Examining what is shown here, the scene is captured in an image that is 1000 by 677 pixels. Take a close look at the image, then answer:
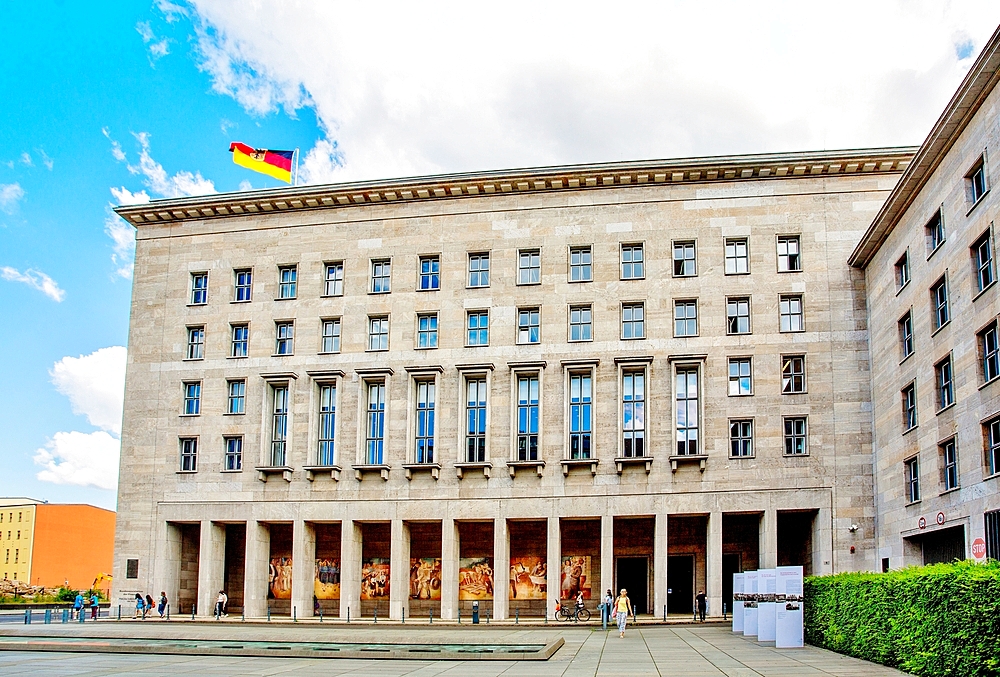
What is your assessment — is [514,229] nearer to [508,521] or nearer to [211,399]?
[508,521]

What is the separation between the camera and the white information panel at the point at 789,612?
30.3m

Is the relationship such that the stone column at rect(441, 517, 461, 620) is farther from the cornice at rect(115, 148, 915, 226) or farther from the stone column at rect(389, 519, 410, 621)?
the cornice at rect(115, 148, 915, 226)

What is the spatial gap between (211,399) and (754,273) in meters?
28.5

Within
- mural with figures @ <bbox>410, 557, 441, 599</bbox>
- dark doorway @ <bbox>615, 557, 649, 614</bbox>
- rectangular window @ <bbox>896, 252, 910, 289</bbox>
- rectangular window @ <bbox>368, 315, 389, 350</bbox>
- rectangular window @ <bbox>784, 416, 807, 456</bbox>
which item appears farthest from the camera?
rectangular window @ <bbox>368, 315, 389, 350</bbox>

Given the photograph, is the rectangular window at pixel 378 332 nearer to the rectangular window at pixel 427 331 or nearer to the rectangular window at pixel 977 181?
the rectangular window at pixel 427 331

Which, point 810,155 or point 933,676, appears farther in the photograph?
point 810,155

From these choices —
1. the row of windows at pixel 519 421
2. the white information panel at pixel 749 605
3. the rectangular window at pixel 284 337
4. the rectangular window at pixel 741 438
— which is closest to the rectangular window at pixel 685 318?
the row of windows at pixel 519 421

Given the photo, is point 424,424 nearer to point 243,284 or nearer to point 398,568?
point 398,568

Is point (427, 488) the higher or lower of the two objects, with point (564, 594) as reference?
higher

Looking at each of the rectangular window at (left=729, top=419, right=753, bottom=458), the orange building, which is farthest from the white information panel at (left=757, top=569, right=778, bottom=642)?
the orange building

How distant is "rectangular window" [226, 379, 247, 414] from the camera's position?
54250 millimetres

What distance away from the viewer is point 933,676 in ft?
67.1

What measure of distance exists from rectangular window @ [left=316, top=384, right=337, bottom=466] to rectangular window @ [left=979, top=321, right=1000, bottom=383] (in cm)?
3078

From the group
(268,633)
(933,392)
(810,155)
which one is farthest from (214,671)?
(810,155)
